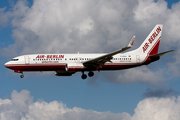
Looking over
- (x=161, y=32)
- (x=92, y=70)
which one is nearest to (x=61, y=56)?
(x=92, y=70)

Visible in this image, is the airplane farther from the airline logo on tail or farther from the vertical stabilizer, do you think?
the airline logo on tail

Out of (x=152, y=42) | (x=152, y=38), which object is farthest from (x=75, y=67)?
(x=152, y=38)

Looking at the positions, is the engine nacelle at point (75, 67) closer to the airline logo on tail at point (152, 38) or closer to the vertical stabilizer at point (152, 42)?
the vertical stabilizer at point (152, 42)

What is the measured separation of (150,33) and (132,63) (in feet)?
35.7

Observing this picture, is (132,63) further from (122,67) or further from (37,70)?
(37,70)

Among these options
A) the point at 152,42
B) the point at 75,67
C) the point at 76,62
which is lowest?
the point at 75,67

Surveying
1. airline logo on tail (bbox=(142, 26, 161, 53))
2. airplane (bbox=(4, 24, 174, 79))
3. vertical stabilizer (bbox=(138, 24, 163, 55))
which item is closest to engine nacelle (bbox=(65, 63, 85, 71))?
airplane (bbox=(4, 24, 174, 79))

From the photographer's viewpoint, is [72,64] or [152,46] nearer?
[72,64]

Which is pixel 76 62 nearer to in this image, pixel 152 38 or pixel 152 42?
pixel 152 42

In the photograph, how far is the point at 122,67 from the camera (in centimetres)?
6469

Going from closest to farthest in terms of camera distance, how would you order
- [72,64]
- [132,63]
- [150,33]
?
[72,64]
[132,63]
[150,33]

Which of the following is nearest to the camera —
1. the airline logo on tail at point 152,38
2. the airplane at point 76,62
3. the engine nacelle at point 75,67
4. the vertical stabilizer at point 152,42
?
the engine nacelle at point 75,67

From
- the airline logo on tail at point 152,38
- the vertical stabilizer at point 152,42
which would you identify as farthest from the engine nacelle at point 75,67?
the airline logo on tail at point 152,38

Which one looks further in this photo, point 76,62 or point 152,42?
point 152,42
